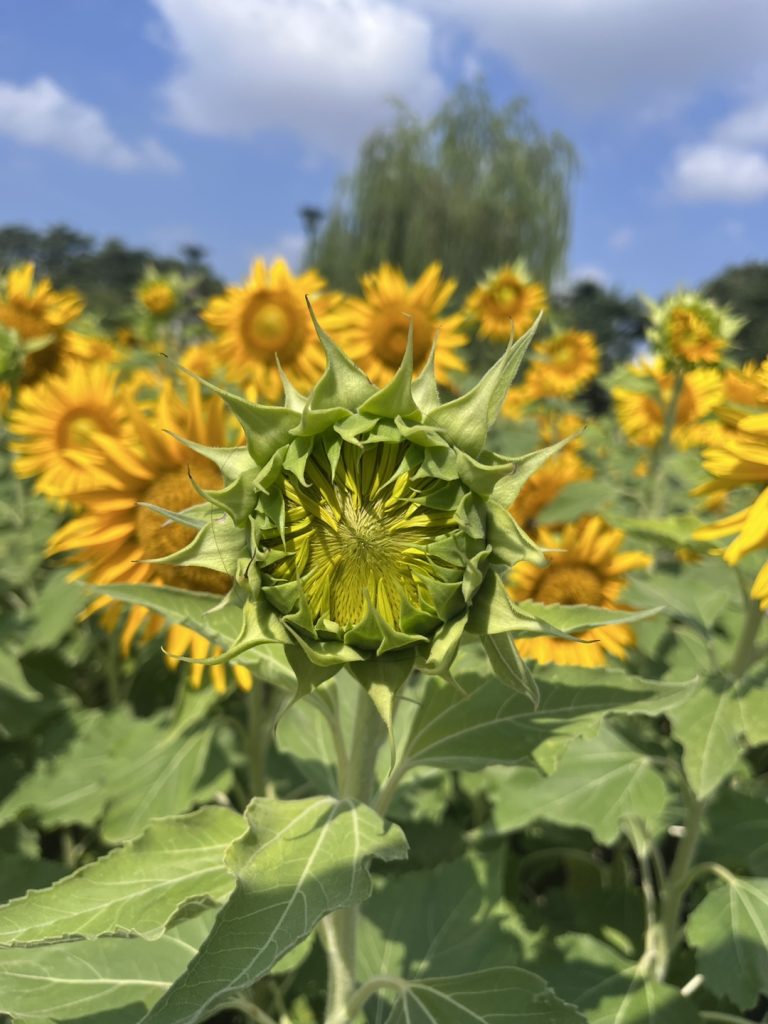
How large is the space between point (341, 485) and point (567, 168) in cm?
1987

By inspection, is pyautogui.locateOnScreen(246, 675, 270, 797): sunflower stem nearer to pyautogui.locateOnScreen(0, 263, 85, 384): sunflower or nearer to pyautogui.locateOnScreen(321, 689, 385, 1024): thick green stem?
pyautogui.locateOnScreen(321, 689, 385, 1024): thick green stem

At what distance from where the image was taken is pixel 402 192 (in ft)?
61.4

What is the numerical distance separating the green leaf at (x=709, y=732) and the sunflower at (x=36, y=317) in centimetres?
251

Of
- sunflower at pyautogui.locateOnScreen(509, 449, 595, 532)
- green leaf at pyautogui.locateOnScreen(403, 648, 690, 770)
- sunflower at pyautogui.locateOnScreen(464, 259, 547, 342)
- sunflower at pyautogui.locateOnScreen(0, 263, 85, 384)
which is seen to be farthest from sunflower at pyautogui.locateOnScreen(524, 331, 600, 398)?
green leaf at pyautogui.locateOnScreen(403, 648, 690, 770)

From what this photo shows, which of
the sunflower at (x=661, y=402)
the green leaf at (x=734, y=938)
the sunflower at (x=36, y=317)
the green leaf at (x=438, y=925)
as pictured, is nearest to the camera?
the green leaf at (x=734, y=938)

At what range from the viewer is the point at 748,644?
5.90 feet

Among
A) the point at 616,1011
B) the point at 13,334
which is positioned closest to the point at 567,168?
the point at 13,334

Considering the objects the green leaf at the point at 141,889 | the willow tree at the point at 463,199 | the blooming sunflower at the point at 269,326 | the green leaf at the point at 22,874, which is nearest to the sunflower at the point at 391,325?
the blooming sunflower at the point at 269,326

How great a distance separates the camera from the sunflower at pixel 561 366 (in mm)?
6055

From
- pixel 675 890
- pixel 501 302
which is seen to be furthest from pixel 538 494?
pixel 501 302

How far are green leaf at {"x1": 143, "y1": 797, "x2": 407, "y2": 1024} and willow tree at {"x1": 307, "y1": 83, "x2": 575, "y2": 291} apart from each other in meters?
18.2

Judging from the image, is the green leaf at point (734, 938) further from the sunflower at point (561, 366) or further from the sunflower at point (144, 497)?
the sunflower at point (561, 366)

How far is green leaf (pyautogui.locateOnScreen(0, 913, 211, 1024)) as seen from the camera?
1366 mm

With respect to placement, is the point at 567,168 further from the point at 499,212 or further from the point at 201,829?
the point at 201,829
